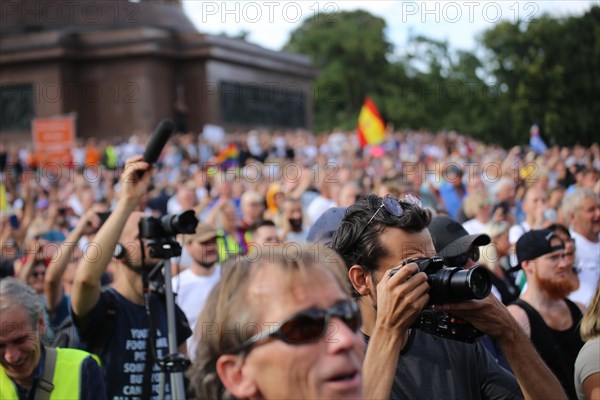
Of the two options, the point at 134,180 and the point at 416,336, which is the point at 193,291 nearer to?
the point at 134,180

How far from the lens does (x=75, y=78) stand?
2464cm

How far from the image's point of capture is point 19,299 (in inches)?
152

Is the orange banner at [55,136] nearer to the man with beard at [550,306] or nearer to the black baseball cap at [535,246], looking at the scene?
the black baseball cap at [535,246]

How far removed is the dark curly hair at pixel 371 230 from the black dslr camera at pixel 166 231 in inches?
48.8

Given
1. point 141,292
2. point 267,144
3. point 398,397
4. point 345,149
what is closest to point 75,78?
point 267,144

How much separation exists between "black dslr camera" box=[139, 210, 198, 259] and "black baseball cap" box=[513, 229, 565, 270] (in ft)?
6.97

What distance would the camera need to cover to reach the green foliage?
43.0 meters

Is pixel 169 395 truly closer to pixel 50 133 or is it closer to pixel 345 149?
pixel 50 133

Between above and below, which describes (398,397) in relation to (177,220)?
below

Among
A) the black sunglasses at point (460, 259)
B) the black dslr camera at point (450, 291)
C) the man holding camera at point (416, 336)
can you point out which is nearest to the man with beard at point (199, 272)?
the black sunglasses at point (460, 259)

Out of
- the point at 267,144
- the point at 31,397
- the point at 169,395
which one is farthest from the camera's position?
the point at 267,144

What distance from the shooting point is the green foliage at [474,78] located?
43.0m

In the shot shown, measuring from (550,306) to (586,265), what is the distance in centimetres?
243

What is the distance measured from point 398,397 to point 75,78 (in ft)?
75.2
